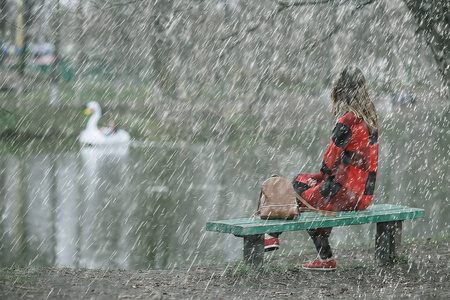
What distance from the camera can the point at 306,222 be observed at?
4648 millimetres

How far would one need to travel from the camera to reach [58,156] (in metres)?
15.3

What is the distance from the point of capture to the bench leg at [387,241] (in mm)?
5465

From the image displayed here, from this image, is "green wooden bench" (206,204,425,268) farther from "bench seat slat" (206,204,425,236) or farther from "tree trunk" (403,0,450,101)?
"tree trunk" (403,0,450,101)

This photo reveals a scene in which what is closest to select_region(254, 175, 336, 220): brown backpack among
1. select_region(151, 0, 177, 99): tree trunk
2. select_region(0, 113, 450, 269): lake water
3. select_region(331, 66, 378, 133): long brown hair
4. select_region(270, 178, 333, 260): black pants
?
select_region(270, 178, 333, 260): black pants

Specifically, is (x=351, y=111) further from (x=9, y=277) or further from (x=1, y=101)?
(x=1, y=101)

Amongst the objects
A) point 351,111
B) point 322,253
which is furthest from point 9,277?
point 351,111

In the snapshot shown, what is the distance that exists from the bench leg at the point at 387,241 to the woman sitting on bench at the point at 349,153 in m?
0.59

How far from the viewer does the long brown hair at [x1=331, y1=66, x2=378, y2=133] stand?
4887 mm

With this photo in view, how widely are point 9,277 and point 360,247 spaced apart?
147 inches

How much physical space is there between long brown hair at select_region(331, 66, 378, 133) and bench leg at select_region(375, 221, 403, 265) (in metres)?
1.03

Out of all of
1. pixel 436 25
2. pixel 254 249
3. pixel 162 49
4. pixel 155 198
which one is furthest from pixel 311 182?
pixel 162 49

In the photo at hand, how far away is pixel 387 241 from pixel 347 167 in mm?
996

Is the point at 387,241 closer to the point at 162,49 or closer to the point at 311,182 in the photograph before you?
the point at 311,182

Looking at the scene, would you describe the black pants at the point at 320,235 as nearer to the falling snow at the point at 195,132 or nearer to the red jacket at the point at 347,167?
the red jacket at the point at 347,167
